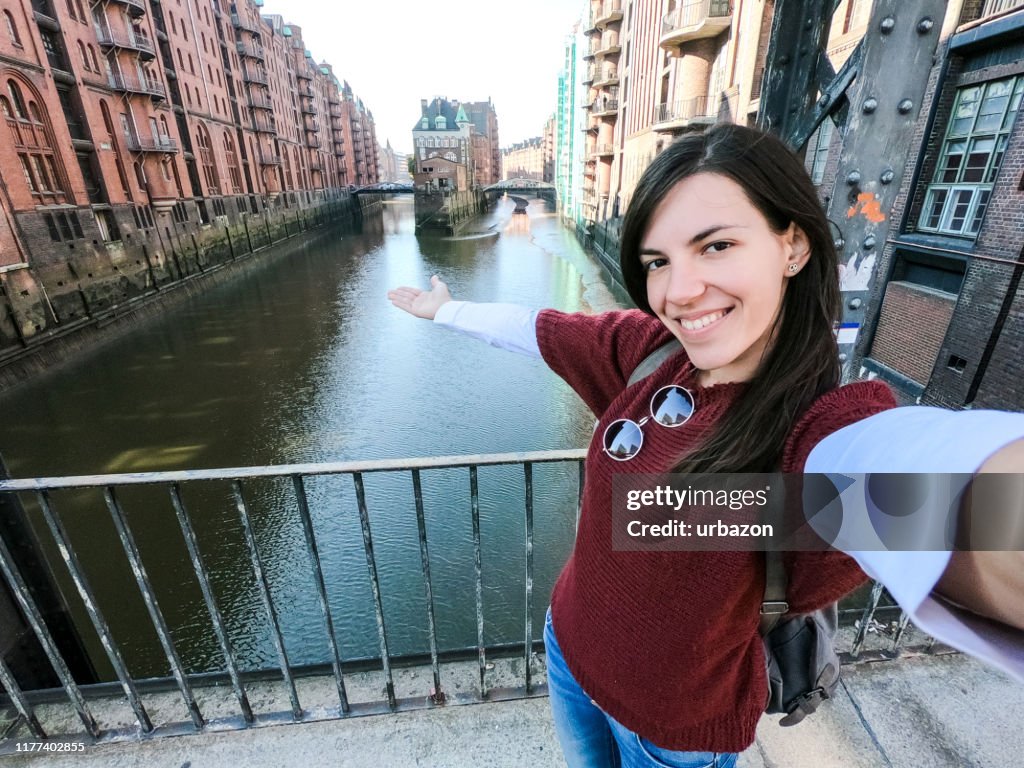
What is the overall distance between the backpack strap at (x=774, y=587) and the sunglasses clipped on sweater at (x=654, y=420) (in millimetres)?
258

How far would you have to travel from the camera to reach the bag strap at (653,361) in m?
1.07

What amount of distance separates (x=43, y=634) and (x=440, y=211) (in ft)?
166

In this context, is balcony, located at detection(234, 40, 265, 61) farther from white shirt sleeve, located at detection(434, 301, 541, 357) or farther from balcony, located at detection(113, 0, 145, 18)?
white shirt sleeve, located at detection(434, 301, 541, 357)

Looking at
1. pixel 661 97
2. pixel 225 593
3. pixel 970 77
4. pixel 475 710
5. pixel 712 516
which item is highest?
pixel 661 97

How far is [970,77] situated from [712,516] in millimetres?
11011

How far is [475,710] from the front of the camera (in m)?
2.01

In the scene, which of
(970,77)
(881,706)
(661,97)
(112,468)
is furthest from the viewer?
(661,97)

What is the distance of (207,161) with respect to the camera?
27.9 meters

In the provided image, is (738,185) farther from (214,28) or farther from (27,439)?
(214,28)

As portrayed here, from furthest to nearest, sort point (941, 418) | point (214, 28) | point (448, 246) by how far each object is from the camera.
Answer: point (448, 246)
point (214, 28)
point (941, 418)

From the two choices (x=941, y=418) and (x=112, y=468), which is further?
(x=112, y=468)

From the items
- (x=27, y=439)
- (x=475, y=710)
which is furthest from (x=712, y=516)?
(x=27, y=439)

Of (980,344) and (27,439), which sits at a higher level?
(980,344)

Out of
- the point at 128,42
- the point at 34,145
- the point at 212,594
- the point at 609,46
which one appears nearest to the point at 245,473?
the point at 212,594
